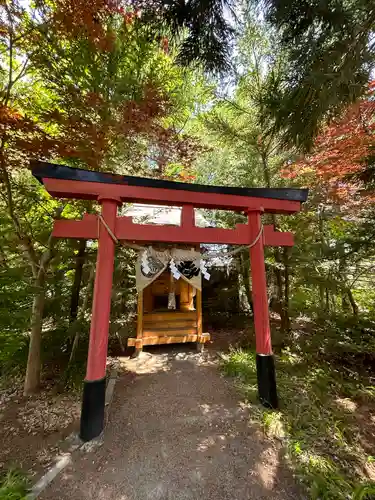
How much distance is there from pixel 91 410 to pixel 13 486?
0.83m

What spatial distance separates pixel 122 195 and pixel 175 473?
3169mm

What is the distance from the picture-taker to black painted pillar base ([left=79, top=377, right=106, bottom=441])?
2679mm

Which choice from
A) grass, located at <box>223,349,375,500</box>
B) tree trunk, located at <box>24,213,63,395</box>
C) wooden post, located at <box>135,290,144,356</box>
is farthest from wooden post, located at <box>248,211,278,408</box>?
tree trunk, located at <box>24,213,63,395</box>

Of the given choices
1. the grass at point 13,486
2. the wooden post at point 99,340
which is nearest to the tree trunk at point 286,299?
the wooden post at point 99,340

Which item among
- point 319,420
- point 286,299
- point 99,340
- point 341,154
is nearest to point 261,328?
point 319,420

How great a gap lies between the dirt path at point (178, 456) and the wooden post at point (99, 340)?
269mm

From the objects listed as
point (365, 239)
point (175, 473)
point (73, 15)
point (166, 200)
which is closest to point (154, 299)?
point (166, 200)

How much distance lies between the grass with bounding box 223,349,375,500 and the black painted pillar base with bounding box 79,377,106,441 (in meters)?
2.07

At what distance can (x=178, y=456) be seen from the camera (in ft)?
8.09

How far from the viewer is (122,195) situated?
3109mm

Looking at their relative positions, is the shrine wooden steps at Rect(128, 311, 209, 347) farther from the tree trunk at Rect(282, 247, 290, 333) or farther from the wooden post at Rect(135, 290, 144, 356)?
the tree trunk at Rect(282, 247, 290, 333)

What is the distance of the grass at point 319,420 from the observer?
2.30 metres

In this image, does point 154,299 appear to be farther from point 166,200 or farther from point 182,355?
point 166,200

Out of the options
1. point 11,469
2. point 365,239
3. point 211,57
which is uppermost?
point 211,57
